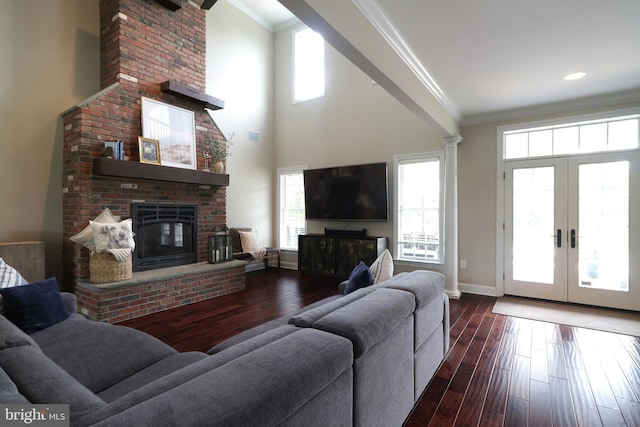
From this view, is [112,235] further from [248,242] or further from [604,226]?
[604,226]

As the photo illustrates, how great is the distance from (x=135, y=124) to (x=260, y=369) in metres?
4.12

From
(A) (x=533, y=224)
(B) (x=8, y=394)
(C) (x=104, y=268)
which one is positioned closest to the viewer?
(B) (x=8, y=394)

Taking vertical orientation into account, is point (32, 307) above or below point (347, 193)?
below

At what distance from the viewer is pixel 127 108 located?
395 centimetres

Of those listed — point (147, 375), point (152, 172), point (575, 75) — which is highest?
point (575, 75)

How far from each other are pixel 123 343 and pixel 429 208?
449cm

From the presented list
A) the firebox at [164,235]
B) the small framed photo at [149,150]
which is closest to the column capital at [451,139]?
the firebox at [164,235]

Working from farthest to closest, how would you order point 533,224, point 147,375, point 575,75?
point 533,224 → point 575,75 → point 147,375

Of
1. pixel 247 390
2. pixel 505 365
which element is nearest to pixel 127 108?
pixel 247 390

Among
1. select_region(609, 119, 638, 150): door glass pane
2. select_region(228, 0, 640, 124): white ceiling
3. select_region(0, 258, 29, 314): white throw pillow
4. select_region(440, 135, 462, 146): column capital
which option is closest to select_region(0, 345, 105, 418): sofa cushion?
select_region(0, 258, 29, 314): white throw pillow

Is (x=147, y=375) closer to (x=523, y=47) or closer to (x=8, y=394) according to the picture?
(x=8, y=394)

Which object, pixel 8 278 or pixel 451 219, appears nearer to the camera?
pixel 8 278

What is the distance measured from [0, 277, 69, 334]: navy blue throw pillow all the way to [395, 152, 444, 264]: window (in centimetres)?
455

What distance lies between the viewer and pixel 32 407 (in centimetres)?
82
